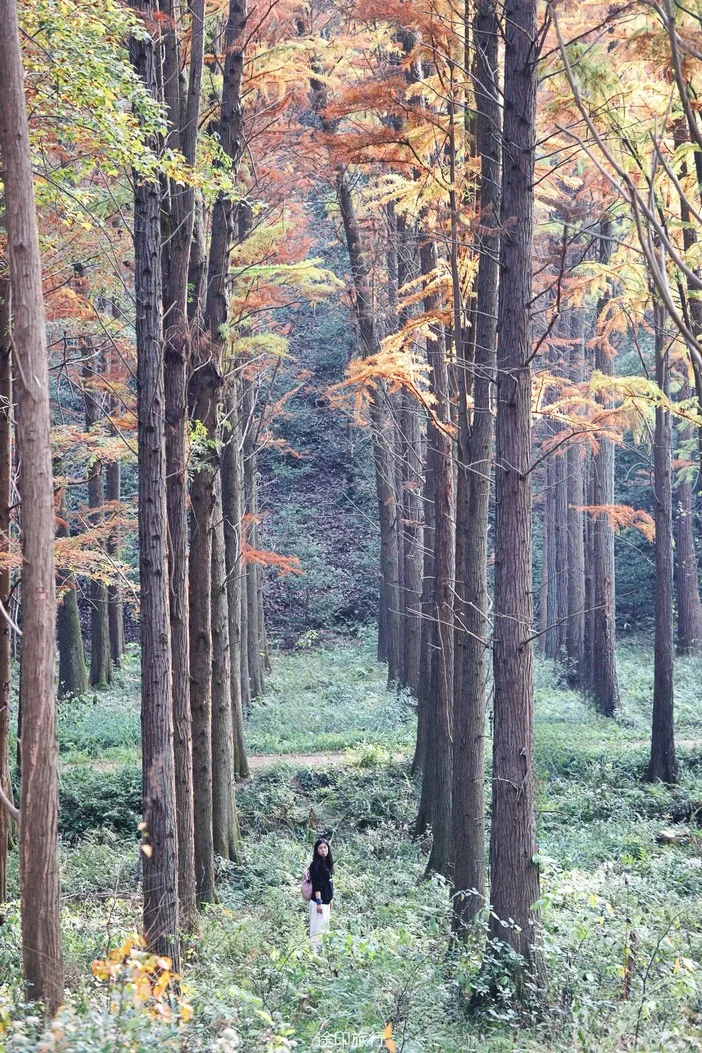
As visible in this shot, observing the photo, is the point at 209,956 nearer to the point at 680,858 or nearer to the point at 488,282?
the point at 680,858

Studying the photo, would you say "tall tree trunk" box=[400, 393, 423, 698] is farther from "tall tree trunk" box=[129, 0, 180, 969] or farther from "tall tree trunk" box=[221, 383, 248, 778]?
"tall tree trunk" box=[129, 0, 180, 969]

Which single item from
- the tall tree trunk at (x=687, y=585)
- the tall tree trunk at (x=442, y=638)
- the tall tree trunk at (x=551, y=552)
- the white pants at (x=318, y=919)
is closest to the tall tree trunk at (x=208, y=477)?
the white pants at (x=318, y=919)

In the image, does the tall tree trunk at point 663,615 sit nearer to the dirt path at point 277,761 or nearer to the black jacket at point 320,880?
the dirt path at point 277,761

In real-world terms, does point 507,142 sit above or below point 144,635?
above

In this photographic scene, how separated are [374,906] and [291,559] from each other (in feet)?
27.1

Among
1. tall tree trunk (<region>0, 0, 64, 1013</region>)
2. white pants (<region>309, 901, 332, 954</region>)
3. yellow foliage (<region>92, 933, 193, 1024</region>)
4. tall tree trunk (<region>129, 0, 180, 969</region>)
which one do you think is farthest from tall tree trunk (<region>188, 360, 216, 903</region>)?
yellow foliage (<region>92, 933, 193, 1024</region>)

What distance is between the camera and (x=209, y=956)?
780cm

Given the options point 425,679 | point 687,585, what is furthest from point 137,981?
point 687,585

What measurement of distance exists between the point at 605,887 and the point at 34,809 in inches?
214

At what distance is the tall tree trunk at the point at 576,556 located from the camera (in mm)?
24359

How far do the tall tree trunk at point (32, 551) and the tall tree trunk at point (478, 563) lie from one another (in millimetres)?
3875

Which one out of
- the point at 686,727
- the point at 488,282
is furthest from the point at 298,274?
the point at 686,727

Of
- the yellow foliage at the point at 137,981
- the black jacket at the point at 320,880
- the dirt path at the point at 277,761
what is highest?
the yellow foliage at the point at 137,981

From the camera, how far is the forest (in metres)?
5.77
